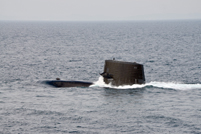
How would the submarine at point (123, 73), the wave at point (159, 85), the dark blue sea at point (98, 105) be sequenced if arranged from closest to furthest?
the dark blue sea at point (98, 105) → the submarine at point (123, 73) → the wave at point (159, 85)

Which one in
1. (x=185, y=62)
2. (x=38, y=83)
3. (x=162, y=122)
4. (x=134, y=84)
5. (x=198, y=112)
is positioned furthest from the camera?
(x=185, y=62)

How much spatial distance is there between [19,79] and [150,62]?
2843cm

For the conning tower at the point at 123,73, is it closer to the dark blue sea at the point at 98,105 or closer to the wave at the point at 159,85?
the wave at the point at 159,85

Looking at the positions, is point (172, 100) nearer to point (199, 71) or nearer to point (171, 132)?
point (171, 132)

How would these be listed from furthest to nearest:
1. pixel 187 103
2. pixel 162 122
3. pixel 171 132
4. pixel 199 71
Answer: pixel 199 71
pixel 187 103
pixel 162 122
pixel 171 132

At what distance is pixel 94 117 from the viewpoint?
33000 millimetres

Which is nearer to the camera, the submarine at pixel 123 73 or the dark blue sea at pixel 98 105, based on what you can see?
the dark blue sea at pixel 98 105

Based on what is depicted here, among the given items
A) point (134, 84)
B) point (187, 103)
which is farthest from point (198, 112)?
point (134, 84)

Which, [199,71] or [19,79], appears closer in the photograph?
[19,79]

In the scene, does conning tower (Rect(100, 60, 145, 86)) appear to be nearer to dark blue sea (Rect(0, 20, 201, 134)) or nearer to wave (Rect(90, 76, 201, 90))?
wave (Rect(90, 76, 201, 90))

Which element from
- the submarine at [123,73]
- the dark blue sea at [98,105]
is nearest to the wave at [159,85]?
the dark blue sea at [98,105]

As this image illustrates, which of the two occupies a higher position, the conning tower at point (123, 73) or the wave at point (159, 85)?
the conning tower at point (123, 73)

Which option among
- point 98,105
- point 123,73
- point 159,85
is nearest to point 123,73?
point 123,73

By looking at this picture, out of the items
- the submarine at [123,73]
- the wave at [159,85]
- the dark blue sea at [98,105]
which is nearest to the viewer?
the dark blue sea at [98,105]
